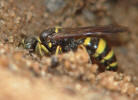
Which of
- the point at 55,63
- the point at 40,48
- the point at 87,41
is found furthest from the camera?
the point at 87,41

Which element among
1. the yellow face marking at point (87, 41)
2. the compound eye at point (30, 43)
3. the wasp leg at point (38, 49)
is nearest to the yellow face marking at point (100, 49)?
the yellow face marking at point (87, 41)

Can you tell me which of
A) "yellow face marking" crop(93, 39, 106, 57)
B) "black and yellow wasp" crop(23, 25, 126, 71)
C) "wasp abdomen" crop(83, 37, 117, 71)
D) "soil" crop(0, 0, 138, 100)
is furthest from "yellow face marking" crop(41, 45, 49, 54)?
"yellow face marking" crop(93, 39, 106, 57)

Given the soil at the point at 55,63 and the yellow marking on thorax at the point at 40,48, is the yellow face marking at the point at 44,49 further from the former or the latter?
the soil at the point at 55,63

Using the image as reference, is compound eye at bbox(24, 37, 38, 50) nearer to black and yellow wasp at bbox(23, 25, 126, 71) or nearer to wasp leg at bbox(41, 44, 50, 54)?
black and yellow wasp at bbox(23, 25, 126, 71)

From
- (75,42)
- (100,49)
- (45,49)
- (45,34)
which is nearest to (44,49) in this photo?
(45,49)

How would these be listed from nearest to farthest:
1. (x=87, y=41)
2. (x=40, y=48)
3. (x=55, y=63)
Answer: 1. (x=55, y=63)
2. (x=40, y=48)
3. (x=87, y=41)

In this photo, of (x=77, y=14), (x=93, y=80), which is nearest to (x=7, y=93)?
(x=93, y=80)

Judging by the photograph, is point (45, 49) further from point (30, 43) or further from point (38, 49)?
point (30, 43)
